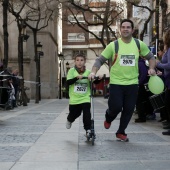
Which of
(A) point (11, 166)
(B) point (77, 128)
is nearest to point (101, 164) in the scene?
(A) point (11, 166)

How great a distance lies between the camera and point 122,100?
7.38 m

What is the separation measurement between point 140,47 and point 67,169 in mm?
2999

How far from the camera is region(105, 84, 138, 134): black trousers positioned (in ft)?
23.9

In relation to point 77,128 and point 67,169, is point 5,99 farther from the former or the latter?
point 67,169

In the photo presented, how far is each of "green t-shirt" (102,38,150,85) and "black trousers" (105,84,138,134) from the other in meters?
0.10

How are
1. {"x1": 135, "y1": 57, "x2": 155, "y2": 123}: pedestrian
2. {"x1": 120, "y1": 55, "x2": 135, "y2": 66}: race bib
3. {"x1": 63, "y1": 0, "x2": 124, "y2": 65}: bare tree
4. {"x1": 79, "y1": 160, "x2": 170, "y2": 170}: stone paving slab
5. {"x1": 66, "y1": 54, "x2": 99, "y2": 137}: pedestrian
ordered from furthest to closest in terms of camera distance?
{"x1": 63, "y1": 0, "x2": 124, "y2": 65}: bare tree
{"x1": 135, "y1": 57, "x2": 155, "y2": 123}: pedestrian
{"x1": 66, "y1": 54, "x2": 99, "y2": 137}: pedestrian
{"x1": 120, "y1": 55, "x2": 135, "y2": 66}: race bib
{"x1": 79, "y1": 160, "x2": 170, "y2": 170}: stone paving slab

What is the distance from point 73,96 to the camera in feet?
25.4

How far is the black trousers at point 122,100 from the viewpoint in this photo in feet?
23.9

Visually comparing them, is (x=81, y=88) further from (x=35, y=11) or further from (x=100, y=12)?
(x=100, y=12)

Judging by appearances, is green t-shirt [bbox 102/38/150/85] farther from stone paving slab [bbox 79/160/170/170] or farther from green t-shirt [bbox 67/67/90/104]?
stone paving slab [bbox 79/160/170/170]

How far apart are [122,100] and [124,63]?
0.62 meters

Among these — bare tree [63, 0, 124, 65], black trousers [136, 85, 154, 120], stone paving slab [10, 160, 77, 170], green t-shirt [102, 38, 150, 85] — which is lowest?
stone paving slab [10, 160, 77, 170]

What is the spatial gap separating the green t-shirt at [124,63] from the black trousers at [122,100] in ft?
0.33

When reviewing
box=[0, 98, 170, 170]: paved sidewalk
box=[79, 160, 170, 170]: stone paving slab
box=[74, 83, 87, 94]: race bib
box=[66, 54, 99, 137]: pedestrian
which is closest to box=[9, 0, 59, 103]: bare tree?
box=[0, 98, 170, 170]: paved sidewalk
